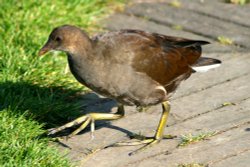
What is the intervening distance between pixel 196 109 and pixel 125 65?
0.97 m

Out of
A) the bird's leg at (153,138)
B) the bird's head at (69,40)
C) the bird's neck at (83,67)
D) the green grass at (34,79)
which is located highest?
the bird's head at (69,40)

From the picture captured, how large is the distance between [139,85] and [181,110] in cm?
74

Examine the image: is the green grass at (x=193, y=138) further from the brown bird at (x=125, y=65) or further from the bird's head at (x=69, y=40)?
the bird's head at (x=69, y=40)

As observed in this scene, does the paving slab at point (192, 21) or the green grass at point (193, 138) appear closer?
the green grass at point (193, 138)

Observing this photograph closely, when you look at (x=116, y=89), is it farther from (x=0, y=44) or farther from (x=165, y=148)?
(x=0, y=44)

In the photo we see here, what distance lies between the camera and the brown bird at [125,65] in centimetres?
589

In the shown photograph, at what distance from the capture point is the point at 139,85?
5988mm

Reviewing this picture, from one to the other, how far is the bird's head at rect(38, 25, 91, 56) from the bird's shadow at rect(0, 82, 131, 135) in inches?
24.4

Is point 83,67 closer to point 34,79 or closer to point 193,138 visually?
point 193,138

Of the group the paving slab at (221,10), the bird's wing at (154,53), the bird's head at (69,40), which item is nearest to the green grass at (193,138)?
the bird's wing at (154,53)

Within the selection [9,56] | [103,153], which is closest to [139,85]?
[103,153]

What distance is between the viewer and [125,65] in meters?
5.93

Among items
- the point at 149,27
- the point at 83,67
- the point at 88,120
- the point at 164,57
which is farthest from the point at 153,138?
the point at 149,27

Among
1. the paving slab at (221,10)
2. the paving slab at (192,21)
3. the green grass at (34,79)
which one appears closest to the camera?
the green grass at (34,79)
